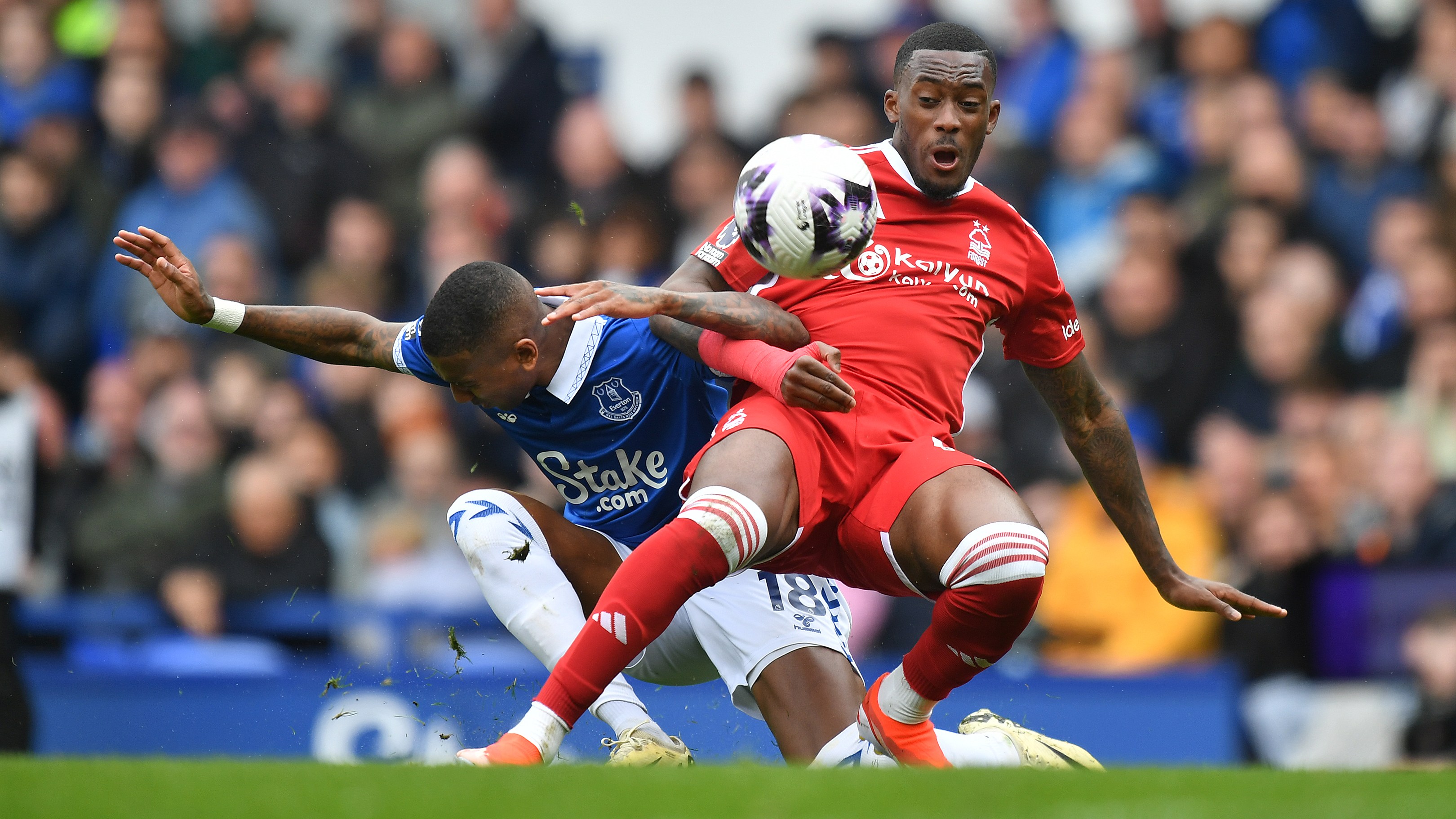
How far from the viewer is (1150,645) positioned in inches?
286

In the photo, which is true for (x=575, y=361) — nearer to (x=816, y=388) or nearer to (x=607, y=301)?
→ (x=607, y=301)

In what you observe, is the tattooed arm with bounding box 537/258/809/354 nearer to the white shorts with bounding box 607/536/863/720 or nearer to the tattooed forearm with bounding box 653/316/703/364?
the tattooed forearm with bounding box 653/316/703/364

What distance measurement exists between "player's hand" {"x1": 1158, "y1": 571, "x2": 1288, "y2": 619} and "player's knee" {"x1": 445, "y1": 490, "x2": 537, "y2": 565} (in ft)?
6.62

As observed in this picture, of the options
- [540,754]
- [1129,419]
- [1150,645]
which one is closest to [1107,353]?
[1129,419]

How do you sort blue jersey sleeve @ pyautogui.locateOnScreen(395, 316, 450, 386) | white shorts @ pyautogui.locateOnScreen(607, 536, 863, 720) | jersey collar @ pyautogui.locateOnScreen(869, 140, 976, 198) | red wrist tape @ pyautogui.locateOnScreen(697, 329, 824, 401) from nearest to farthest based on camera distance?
red wrist tape @ pyautogui.locateOnScreen(697, 329, 824, 401) < jersey collar @ pyautogui.locateOnScreen(869, 140, 976, 198) < blue jersey sleeve @ pyautogui.locateOnScreen(395, 316, 450, 386) < white shorts @ pyautogui.locateOnScreen(607, 536, 863, 720)

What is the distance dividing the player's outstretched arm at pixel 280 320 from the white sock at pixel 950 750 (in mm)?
1850

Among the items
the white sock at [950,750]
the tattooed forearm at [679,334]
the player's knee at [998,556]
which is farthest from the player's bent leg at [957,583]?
the tattooed forearm at [679,334]

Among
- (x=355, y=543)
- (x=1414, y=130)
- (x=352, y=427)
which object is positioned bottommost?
(x=355, y=543)

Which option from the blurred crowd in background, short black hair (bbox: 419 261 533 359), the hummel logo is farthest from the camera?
the blurred crowd in background

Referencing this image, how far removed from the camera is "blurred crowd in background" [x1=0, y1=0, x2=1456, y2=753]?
24.6 feet

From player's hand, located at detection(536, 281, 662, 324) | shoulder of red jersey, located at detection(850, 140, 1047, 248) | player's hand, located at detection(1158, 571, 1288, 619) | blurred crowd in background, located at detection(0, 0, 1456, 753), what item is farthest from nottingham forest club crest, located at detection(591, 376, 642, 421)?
blurred crowd in background, located at detection(0, 0, 1456, 753)

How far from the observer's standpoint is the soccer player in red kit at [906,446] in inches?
159

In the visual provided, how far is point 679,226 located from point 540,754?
541cm

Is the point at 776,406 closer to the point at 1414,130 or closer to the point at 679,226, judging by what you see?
the point at 679,226
